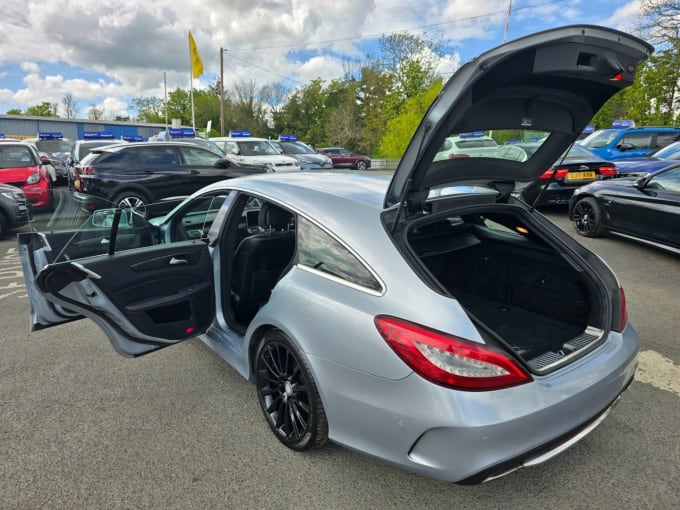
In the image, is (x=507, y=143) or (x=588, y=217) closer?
(x=507, y=143)

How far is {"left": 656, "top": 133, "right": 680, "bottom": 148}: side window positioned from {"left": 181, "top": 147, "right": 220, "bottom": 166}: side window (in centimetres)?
1243

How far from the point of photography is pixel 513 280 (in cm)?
286

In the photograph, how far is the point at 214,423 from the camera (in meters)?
2.44

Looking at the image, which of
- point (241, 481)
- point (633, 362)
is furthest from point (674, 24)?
point (241, 481)

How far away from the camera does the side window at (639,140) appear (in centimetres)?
1171

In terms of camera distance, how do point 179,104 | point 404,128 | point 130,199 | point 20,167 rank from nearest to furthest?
point 20,167 < point 130,199 < point 404,128 < point 179,104

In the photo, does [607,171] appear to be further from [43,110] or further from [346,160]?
[43,110]

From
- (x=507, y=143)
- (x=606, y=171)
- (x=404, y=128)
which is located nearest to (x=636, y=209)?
(x=606, y=171)

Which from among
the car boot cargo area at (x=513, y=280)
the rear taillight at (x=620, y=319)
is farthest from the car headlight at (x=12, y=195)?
the rear taillight at (x=620, y=319)

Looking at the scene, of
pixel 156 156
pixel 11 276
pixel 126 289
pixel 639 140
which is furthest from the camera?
pixel 639 140

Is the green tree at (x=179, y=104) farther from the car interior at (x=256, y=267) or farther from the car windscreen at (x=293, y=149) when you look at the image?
the car interior at (x=256, y=267)

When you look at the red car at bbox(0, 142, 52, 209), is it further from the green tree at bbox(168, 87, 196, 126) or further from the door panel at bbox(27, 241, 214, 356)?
the green tree at bbox(168, 87, 196, 126)

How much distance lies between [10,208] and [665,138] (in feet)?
53.2

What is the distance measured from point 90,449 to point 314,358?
1410mm
